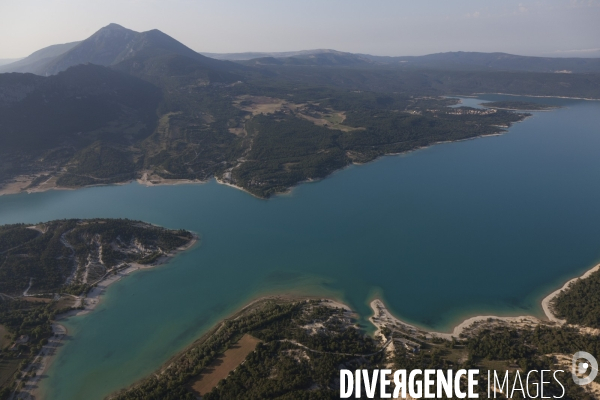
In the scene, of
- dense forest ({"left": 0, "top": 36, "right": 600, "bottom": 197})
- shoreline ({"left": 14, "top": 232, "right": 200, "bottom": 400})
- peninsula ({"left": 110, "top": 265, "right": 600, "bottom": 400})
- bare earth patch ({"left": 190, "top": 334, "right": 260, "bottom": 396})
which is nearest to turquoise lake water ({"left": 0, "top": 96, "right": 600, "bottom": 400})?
shoreline ({"left": 14, "top": 232, "right": 200, "bottom": 400})

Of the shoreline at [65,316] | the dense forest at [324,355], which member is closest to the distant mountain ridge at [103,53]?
the shoreline at [65,316]

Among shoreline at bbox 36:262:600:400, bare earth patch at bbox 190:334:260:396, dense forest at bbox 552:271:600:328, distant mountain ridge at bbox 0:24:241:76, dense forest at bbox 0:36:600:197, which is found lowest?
bare earth patch at bbox 190:334:260:396

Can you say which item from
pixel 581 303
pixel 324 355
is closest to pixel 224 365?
pixel 324 355

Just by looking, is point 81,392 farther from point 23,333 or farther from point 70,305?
point 70,305

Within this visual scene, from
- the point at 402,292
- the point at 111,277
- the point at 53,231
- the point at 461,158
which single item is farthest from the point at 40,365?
the point at 461,158

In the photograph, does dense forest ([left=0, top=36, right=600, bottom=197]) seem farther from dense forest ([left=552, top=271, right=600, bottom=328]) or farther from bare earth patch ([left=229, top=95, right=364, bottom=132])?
dense forest ([left=552, top=271, right=600, bottom=328])

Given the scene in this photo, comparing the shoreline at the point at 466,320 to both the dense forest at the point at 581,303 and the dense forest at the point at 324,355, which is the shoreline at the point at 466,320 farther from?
the dense forest at the point at 324,355

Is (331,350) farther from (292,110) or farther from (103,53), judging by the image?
(103,53)
